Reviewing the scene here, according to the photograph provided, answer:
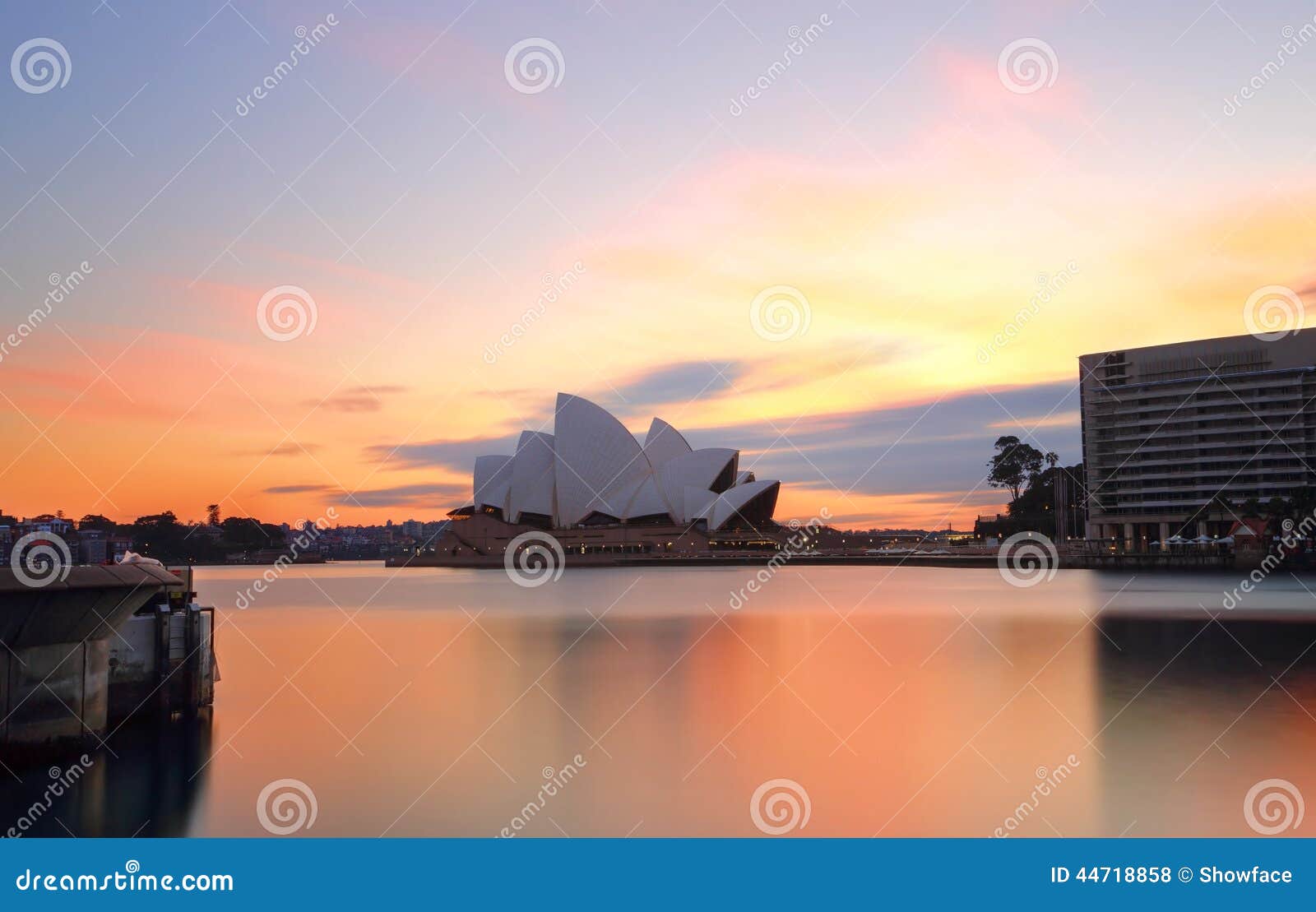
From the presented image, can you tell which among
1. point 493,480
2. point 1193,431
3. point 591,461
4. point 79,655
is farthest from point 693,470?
point 79,655

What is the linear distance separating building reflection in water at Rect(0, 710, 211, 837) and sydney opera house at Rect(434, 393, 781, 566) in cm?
6575

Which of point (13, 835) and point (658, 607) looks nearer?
point (13, 835)

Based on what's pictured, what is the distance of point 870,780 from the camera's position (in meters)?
11.0

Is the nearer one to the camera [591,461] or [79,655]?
[79,655]

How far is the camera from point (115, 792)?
10.3m

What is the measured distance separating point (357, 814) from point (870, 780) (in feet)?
16.1

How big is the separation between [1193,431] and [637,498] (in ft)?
136

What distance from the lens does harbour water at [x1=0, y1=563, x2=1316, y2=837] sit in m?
9.77

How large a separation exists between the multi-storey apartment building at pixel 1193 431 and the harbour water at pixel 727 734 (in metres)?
56.6

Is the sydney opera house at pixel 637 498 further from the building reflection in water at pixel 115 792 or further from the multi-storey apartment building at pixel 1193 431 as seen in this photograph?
the building reflection in water at pixel 115 792

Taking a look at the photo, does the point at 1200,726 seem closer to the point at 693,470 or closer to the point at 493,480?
the point at 693,470
